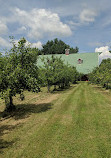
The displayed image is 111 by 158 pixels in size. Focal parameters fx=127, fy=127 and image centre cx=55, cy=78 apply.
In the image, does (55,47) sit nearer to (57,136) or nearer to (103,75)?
(103,75)

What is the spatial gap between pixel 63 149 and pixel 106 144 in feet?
7.02

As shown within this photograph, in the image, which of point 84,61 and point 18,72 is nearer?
point 18,72

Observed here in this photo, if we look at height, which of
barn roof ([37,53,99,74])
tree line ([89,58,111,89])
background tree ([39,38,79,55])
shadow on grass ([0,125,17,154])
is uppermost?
background tree ([39,38,79,55])

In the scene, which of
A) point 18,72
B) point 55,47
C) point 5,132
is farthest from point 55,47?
point 5,132

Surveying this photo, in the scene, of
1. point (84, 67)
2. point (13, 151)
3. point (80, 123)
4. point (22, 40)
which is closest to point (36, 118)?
point (80, 123)

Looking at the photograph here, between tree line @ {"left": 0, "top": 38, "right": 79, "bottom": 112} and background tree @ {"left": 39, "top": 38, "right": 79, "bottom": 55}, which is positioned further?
background tree @ {"left": 39, "top": 38, "right": 79, "bottom": 55}

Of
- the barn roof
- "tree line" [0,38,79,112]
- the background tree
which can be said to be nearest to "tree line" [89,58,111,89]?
"tree line" [0,38,79,112]

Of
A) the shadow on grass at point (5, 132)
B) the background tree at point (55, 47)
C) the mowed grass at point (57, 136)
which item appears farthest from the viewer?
the background tree at point (55, 47)

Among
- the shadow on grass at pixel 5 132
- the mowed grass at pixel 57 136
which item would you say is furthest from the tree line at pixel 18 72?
the mowed grass at pixel 57 136

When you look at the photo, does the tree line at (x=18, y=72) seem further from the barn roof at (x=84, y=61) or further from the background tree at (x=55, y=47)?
A: the background tree at (x=55, y=47)

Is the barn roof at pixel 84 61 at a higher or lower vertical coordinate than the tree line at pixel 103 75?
higher

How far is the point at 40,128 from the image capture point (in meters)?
8.20

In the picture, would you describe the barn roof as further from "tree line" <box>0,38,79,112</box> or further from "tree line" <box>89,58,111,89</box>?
"tree line" <box>0,38,79,112</box>

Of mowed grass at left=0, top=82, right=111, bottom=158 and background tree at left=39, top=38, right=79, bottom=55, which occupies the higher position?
background tree at left=39, top=38, right=79, bottom=55
